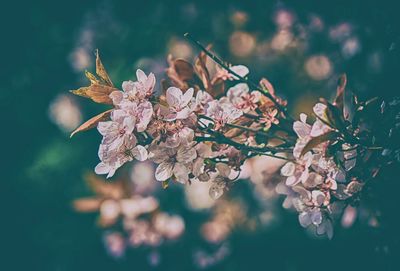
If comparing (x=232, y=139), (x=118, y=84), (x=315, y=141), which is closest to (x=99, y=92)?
(x=232, y=139)

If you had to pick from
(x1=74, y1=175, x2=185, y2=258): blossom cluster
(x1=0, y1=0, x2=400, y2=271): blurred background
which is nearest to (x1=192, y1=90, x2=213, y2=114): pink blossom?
(x1=0, y1=0, x2=400, y2=271): blurred background

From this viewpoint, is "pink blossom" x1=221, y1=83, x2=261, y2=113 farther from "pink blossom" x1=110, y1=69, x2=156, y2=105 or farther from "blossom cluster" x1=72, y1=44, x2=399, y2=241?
"pink blossom" x1=110, y1=69, x2=156, y2=105

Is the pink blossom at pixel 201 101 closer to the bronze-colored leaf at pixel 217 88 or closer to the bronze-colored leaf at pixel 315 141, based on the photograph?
the bronze-colored leaf at pixel 217 88

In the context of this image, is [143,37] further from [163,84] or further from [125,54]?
[163,84]

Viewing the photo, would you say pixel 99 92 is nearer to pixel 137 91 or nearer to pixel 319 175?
pixel 137 91

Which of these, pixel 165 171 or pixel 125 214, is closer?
pixel 165 171

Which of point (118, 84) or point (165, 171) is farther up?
point (118, 84)

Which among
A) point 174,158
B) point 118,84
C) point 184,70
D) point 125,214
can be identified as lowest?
point 174,158

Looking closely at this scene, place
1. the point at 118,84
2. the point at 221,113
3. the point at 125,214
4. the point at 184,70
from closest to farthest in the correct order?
the point at 221,113
the point at 184,70
the point at 125,214
the point at 118,84
